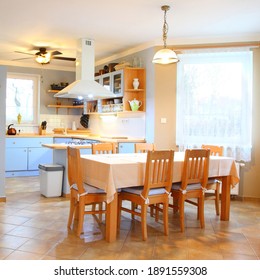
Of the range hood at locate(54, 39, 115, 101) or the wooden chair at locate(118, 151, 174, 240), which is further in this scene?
the range hood at locate(54, 39, 115, 101)

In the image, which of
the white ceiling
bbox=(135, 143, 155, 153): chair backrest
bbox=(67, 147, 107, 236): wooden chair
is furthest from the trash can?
the white ceiling

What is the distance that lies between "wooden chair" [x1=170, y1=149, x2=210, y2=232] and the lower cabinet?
169 inches

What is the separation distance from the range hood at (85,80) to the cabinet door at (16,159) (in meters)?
2.16

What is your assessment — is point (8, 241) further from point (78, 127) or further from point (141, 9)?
point (78, 127)

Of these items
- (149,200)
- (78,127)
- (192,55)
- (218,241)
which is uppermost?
(192,55)

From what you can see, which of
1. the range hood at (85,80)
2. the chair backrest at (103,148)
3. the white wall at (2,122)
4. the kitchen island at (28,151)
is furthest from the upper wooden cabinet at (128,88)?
the white wall at (2,122)

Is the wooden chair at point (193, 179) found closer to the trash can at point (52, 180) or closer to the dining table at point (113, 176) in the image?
the dining table at point (113, 176)

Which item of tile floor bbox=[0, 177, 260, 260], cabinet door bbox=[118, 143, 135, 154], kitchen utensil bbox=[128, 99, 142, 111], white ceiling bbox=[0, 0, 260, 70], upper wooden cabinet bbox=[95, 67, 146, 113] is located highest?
white ceiling bbox=[0, 0, 260, 70]

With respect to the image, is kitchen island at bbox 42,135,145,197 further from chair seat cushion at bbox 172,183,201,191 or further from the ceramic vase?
chair seat cushion at bbox 172,183,201,191

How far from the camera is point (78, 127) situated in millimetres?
8336

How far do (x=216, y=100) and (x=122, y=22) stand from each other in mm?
1913

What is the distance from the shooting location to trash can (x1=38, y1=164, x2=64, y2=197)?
5.00 m
